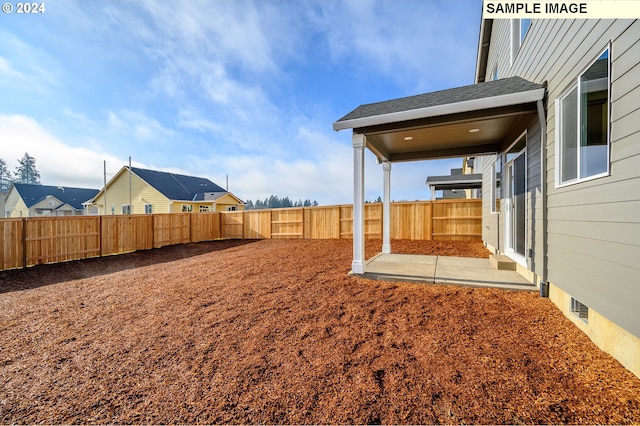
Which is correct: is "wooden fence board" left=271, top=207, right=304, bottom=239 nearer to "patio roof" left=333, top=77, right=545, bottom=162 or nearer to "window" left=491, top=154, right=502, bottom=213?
"patio roof" left=333, top=77, right=545, bottom=162

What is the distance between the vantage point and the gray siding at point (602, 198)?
1973 mm

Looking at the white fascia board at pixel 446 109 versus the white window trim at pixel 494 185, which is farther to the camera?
the white window trim at pixel 494 185

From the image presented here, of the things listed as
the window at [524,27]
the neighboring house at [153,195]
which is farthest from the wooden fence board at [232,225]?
the window at [524,27]

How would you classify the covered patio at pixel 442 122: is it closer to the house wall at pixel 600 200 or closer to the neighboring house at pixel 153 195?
the house wall at pixel 600 200

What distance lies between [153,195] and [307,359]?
72.8ft

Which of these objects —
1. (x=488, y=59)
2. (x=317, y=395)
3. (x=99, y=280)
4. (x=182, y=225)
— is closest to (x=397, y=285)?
(x=317, y=395)

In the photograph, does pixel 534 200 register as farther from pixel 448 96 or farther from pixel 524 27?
pixel 524 27

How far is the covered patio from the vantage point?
3902 mm

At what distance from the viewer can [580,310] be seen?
2891mm

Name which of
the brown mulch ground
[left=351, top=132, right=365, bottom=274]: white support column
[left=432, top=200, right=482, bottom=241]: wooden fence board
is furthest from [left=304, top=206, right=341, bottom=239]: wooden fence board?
the brown mulch ground

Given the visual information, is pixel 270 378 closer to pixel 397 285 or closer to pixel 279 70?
pixel 397 285

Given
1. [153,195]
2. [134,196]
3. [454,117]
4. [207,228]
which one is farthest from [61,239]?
[134,196]

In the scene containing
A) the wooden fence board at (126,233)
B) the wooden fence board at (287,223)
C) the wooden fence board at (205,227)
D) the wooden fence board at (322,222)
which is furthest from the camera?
the wooden fence board at (205,227)

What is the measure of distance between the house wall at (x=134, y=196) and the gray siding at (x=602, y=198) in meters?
21.8
